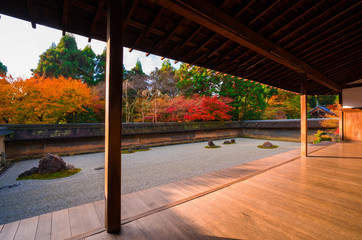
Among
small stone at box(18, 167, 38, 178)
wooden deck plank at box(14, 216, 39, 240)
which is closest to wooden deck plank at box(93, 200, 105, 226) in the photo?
wooden deck plank at box(14, 216, 39, 240)

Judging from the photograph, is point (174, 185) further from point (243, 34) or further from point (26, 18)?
point (26, 18)

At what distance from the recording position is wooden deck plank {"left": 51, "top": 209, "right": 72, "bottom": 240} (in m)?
1.38

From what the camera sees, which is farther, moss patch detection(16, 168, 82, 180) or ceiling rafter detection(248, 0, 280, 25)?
moss patch detection(16, 168, 82, 180)

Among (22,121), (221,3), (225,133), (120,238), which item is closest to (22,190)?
(120,238)

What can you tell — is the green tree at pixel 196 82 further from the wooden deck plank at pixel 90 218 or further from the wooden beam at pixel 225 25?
the wooden deck plank at pixel 90 218

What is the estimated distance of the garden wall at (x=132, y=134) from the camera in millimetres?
5648

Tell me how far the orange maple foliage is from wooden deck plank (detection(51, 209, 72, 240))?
26.8ft

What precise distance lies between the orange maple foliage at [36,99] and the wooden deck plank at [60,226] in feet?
26.8

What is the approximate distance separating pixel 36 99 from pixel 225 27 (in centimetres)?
928

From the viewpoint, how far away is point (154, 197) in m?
2.10

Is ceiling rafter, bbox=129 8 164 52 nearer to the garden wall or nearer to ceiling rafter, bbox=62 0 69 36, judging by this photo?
ceiling rafter, bbox=62 0 69 36

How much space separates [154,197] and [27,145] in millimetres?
6348

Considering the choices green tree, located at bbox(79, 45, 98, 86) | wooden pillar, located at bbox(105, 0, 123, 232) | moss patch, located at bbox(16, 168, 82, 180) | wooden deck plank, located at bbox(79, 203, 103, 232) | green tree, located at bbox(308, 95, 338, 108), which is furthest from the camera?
green tree, located at bbox(308, 95, 338, 108)

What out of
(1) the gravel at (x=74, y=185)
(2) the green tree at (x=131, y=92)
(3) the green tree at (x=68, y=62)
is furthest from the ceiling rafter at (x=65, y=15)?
(3) the green tree at (x=68, y=62)
